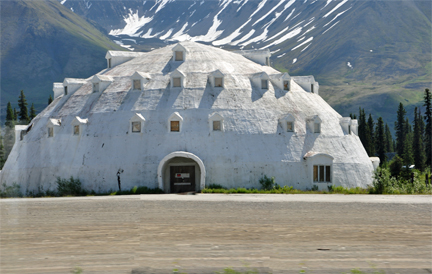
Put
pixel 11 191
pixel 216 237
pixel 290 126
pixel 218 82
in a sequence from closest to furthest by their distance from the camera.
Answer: pixel 216 237, pixel 11 191, pixel 290 126, pixel 218 82

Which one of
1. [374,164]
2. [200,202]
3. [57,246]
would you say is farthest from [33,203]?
[374,164]

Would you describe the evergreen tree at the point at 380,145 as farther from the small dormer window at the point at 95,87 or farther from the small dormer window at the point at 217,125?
the small dormer window at the point at 95,87

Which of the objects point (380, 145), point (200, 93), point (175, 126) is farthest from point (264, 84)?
point (380, 145)

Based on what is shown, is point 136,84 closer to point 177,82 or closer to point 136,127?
point 177,82

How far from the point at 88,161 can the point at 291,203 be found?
20.6 m

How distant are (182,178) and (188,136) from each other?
3.82m

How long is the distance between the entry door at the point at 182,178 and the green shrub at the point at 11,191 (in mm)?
13926

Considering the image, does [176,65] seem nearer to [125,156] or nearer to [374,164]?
[125,156]

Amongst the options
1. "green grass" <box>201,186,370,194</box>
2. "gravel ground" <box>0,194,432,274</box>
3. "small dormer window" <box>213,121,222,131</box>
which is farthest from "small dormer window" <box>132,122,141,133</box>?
"gravel ground" <box>0,194,432,274</box>

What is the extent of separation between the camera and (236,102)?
44.2 m

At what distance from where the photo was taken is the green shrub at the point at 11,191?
4222 cm

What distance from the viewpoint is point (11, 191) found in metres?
42.8

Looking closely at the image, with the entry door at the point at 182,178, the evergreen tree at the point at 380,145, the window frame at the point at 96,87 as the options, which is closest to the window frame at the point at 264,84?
the entry door at the point at 182,178

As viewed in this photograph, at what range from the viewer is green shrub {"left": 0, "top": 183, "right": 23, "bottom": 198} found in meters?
42.2
